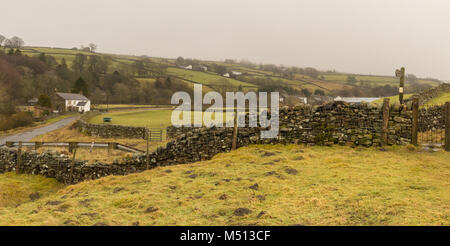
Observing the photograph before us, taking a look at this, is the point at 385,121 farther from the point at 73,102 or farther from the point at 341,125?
the point at 73,102

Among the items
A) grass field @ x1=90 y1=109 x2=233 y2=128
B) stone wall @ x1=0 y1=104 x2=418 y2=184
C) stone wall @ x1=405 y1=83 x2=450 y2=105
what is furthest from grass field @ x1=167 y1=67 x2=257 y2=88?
stone wall @ x1=0 y1=104 x2=418 y2=184

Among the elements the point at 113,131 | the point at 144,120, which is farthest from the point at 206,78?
the point at 113,131

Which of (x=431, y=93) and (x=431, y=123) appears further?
(x=431, y=93)

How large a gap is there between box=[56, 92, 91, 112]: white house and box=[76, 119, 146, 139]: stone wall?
3666 centimetres

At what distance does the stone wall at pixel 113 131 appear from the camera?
32.5 metres

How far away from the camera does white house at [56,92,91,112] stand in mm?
69150

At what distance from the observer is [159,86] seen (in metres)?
81.6

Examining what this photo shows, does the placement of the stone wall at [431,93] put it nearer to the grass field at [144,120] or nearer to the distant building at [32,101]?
the grass field at [144,120]

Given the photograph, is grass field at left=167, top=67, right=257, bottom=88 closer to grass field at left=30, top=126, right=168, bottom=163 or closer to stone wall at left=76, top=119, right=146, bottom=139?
grass field at left=30, top=126, right=168, bottom=163

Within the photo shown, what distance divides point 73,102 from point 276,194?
7481cm

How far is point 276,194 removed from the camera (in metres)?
6.92

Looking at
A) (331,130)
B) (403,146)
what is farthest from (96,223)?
(403,146)
